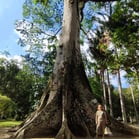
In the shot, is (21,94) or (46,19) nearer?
(46,19)

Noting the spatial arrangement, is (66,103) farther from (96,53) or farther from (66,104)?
(96,53)

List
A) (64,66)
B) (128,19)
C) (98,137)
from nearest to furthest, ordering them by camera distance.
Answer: (98,137)
(64,66)
(128,19)

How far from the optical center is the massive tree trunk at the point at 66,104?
10352mm

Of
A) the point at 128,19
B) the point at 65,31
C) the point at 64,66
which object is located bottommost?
the point at 64,66

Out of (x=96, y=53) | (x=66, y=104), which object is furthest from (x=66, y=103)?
(x=96, y=53)

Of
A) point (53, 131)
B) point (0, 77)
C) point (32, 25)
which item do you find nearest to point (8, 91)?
point (0, 77)

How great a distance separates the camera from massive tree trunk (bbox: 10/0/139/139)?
408 inches

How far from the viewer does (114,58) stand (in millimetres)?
19672

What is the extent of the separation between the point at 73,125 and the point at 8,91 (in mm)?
40319

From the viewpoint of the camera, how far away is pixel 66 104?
35.9 feet

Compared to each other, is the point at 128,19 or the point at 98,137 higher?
the point at 128,19

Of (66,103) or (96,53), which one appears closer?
(66,103)

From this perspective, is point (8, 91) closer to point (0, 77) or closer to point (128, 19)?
point (0, 77)

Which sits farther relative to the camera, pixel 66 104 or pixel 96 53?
pixel 96 53
